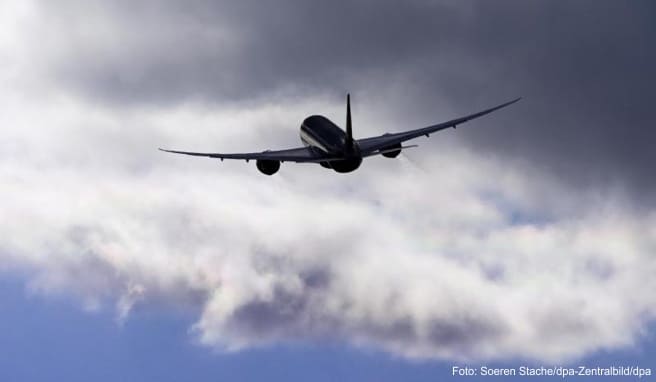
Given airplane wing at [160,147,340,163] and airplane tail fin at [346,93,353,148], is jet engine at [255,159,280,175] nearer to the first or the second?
airplane wing at [160,147,340,163]

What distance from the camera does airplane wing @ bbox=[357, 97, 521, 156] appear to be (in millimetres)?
131375

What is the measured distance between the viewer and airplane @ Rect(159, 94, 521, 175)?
120750 millimetres

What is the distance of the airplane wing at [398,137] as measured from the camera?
131m

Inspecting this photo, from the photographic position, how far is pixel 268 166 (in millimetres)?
134375

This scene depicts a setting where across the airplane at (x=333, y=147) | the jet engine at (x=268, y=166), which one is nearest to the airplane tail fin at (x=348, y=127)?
the airplane at (x=333, y=147)

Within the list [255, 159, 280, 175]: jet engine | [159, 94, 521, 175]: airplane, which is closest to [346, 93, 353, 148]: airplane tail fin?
[159, 94, 521, 175]: airplane

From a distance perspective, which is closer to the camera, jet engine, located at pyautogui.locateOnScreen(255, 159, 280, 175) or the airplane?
the airplane

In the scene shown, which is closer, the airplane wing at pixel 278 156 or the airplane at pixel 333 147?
the airplane at pixel 333 147

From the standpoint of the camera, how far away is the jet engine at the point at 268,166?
134 m

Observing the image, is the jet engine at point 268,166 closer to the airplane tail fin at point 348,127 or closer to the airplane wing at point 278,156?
the airplane wing at point 278,156

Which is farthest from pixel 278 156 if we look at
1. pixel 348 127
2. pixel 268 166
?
pixel 348 127

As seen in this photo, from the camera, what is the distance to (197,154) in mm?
130500

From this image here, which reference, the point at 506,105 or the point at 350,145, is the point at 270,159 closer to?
the point at 350,145

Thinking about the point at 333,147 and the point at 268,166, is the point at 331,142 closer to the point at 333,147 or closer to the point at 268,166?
the point at 333,147
